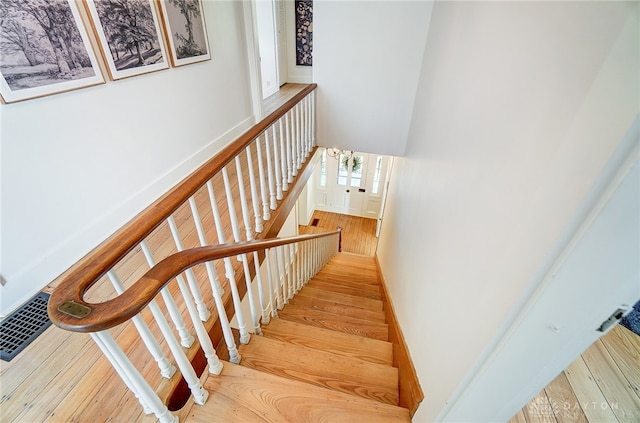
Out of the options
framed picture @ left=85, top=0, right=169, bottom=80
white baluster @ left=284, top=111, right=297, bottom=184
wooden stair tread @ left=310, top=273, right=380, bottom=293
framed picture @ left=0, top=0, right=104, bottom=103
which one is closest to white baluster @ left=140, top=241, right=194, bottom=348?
framed picture @ left=0, top=0, right=104, bottom=103

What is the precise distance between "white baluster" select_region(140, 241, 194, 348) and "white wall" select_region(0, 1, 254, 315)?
1.08 metres

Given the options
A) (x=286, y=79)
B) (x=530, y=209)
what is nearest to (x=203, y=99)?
(x=530, y=209)

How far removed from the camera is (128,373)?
761mm

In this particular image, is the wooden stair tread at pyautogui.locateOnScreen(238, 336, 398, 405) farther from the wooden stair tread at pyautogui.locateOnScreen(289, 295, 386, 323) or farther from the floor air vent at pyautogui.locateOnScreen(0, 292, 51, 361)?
the floor air vent at pyautogui.locateOnScreen(0, 292, 51, 361)

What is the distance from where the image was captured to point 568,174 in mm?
541

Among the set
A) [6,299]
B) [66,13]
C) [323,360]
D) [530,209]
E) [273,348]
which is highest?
[66,13]

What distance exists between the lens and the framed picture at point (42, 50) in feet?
4.44

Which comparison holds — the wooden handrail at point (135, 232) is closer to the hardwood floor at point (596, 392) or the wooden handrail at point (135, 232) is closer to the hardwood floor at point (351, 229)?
the hardwood floor at point (596, 392)

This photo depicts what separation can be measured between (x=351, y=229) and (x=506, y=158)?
6347mm

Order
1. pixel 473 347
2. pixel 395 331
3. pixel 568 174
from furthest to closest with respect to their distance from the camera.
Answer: pixel 395 331 → pixel 473 347 → pixel 568 174

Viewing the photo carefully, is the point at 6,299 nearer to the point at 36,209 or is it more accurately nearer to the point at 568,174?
the point at 36,209

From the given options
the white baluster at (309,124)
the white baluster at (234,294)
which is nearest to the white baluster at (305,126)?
the white baluster at (309,124)

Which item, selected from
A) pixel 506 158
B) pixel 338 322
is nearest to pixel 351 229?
pixel 338 322

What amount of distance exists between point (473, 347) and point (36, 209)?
2.26m
